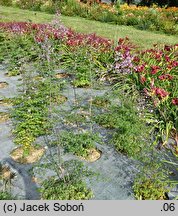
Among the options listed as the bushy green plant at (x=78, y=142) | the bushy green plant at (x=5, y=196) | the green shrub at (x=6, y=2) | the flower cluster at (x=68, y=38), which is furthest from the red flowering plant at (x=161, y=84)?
the green shrub at (x=6, y=2)

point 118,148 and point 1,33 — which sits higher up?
point 1,33

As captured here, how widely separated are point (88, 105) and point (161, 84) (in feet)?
4.59

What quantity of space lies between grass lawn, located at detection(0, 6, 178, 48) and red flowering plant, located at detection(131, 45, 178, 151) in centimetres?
462

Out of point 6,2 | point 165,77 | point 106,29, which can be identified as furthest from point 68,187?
point 6,2

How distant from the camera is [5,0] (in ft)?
70.3

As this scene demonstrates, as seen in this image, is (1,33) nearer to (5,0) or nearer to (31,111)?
(31,111)

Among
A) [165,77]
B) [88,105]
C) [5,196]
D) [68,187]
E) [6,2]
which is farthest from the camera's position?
[6,2]

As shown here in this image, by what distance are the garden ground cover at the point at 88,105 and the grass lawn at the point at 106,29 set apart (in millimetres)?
3634

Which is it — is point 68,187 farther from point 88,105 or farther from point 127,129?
point 88,105

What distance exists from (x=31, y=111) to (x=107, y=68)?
2482 mm

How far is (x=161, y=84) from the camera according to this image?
6324mm

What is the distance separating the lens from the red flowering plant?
5406 millimetres

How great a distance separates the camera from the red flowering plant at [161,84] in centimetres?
541

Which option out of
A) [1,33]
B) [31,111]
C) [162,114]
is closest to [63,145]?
[31,111]
